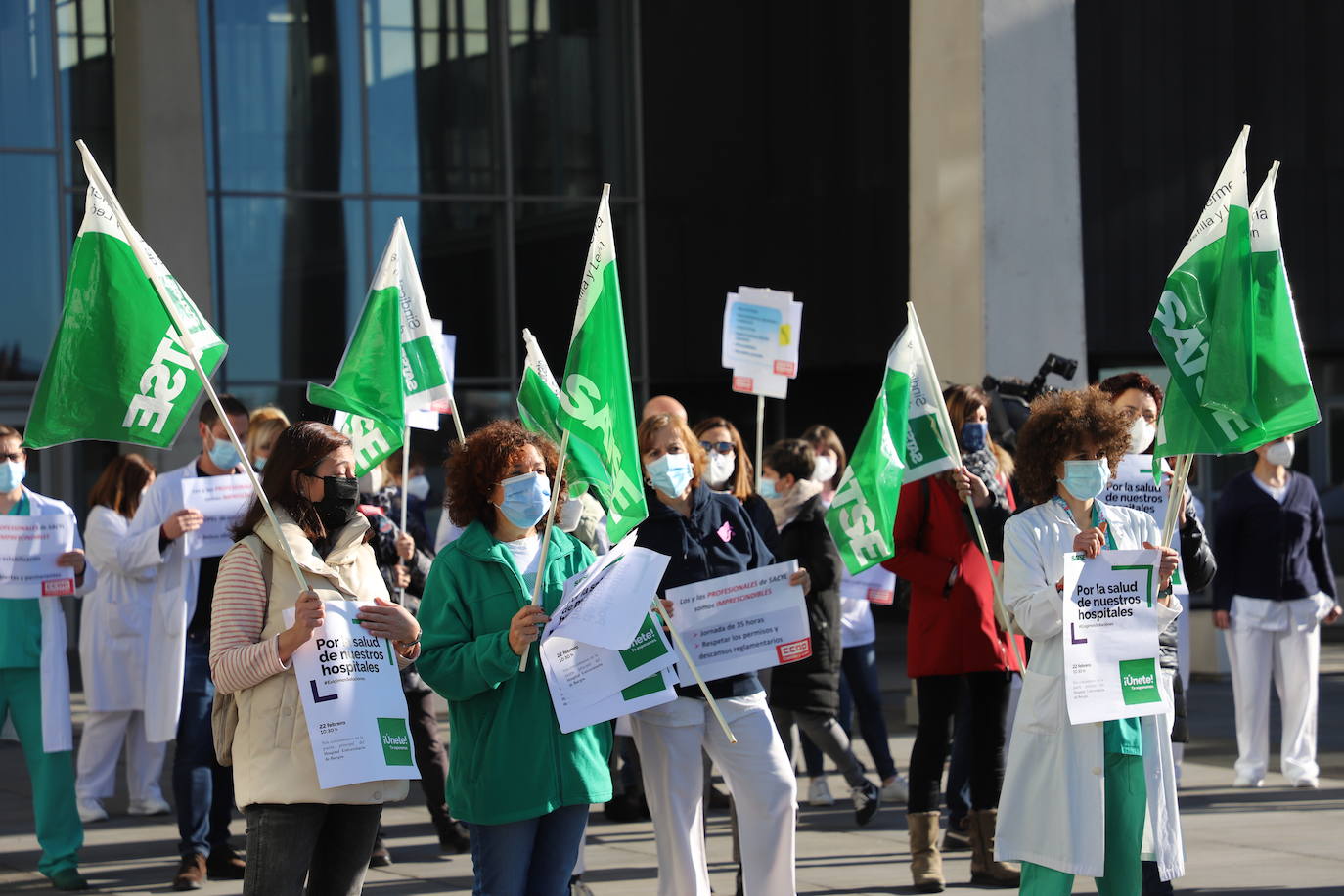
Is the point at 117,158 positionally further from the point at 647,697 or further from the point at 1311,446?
the point at 647,697

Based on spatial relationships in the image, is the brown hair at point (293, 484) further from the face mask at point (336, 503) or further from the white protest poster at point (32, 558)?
the white protest poster at point (32, 558)

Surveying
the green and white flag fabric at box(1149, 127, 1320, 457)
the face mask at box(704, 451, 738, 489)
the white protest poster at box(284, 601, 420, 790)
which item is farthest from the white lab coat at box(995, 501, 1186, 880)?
the face mask at box(704, 451, 738, 489)

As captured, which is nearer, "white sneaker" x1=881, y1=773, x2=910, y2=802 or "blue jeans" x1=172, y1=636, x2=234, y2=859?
"blue jeans" x1=172, y1=636, x2=234, y2=859

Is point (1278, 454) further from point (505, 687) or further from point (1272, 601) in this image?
point (505, 687)

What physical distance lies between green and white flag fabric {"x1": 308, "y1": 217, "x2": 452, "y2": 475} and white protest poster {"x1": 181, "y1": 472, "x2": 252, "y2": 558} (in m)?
0.68

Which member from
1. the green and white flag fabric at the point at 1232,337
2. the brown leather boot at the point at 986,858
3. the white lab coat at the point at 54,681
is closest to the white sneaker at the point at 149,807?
the white lab coat at the point at 54,681

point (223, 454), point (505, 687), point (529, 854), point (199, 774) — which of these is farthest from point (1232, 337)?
point (199, 774)

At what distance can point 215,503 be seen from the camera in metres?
8.30

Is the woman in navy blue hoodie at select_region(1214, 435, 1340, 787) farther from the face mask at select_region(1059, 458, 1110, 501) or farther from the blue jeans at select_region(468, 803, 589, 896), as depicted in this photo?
the blue jeans at select_region(468, 803, 589, 896)

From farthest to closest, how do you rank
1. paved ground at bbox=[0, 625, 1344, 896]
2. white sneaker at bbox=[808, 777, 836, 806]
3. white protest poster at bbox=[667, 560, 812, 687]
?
white sneaker at bbox=[808, 777, 836, 806] < paved ground at bbox=[0, 625, 1344, 896] < white protest poster at bbox=[667, 560, 812, 687]

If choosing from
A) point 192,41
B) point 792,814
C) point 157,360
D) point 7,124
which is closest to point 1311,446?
point 192,41

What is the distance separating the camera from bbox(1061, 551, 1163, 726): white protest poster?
570 centimetres

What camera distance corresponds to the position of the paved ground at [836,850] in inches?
308

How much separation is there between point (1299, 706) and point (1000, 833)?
5.04 m
